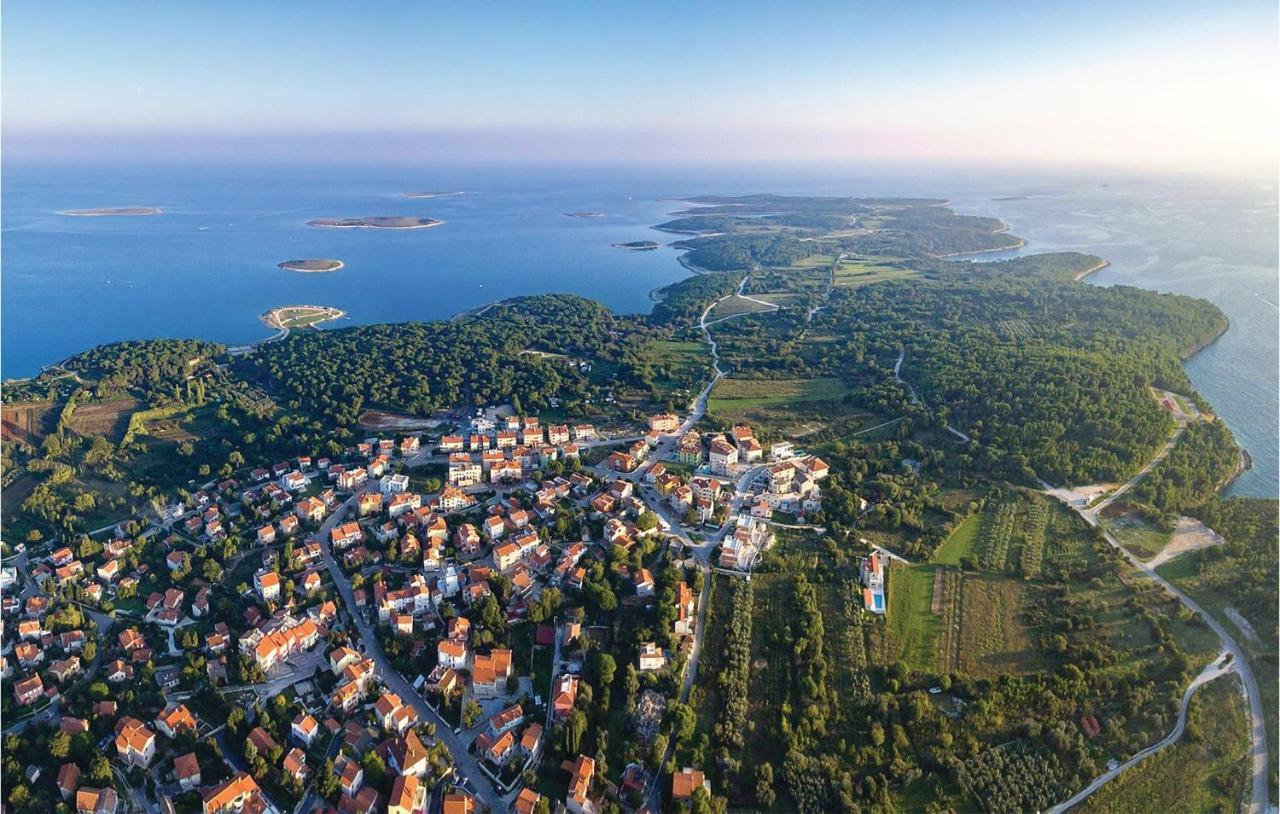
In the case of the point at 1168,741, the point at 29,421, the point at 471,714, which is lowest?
the point at 471,714

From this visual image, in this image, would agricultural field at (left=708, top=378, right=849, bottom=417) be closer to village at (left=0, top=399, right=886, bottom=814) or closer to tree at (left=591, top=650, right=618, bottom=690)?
village at (left=0, top=399, right=886, bottom=814)

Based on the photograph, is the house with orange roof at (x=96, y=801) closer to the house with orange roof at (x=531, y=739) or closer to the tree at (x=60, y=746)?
the tree at (x=60, y=746)

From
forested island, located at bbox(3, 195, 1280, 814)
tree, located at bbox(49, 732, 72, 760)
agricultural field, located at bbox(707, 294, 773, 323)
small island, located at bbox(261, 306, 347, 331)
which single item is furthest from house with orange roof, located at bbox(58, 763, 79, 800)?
agricultural field, located at bbox(707, 294, 773, 323)

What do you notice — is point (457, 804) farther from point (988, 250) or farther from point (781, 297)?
point (988, 250)

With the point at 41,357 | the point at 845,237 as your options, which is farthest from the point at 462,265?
the point at 845,237

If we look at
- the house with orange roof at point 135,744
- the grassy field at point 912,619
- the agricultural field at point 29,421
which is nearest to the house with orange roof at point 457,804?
the house with orange roof at point 135,744

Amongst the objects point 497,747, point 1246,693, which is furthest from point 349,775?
point 1246,693

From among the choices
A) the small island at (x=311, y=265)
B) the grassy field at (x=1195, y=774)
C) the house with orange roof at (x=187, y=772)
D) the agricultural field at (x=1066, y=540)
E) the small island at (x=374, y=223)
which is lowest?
the house with orange roof at (x=187, y=772)
